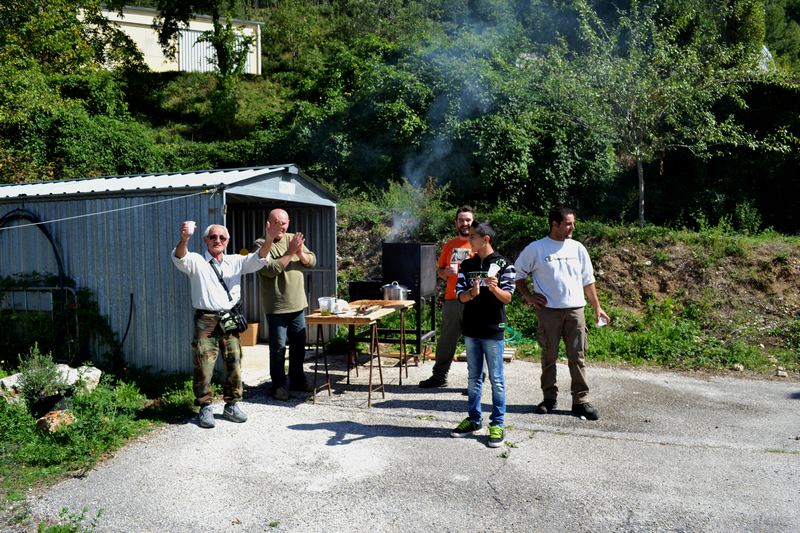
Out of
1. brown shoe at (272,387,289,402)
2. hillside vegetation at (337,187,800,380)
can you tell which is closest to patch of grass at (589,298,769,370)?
hillside vegetation at (337,187,800,380)

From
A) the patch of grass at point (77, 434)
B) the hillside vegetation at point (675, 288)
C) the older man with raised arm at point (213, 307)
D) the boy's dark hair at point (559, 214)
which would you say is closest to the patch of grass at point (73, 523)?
the patch of grass at point (77, 434)

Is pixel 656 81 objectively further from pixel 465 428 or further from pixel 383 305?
pixel 465 428

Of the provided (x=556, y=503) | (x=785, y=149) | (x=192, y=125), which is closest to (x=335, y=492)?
(x=556, y=503)

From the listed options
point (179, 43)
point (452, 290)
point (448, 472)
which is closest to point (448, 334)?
point (452, 290)

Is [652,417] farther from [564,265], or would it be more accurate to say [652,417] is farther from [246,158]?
[246,158]

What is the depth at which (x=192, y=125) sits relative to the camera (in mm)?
21672

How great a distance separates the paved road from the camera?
3557mm

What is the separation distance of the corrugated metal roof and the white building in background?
63.7 ft

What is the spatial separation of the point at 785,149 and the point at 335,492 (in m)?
11.7

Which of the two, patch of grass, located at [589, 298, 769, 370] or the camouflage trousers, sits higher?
the camouflage trousers

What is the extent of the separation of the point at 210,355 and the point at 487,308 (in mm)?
2346

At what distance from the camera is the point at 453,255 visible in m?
5.93

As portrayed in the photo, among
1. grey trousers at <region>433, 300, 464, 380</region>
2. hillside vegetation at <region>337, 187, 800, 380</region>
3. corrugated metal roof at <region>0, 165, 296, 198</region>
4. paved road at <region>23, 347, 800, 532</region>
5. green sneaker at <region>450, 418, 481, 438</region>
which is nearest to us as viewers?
paved road at <region>23, 347, 800, 532</region>

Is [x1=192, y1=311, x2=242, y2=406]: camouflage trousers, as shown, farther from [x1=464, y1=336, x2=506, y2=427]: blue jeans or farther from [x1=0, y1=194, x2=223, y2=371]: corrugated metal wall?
[x1=464, y1=336, x2=506, y2=427]: blue jeans
